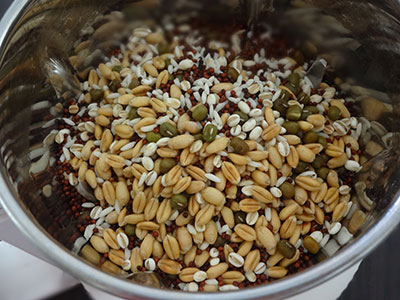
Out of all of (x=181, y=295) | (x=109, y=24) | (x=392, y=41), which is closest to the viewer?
(x=181, y=295)

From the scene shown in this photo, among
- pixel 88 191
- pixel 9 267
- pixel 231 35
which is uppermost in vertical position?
pixel 231 35

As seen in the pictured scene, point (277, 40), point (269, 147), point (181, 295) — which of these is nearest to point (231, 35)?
point (277, 40)

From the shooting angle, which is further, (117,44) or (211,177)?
(117,44)

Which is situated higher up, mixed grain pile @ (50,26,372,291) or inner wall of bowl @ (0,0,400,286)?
inner wall of bowl @ (0,0,400,286)

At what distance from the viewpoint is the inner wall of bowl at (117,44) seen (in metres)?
0.50

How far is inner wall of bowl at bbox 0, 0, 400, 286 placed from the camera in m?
0.50

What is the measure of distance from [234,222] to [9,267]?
0.32 m

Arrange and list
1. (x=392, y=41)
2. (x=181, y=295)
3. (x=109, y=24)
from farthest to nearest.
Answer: (x=109, y=24), (x=392, y=41), (x=181, y=295)

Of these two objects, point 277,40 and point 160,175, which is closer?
A: point 160,175

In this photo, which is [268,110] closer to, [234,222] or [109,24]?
[234,222]

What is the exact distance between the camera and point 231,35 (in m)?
0.67

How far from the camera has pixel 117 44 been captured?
659 mm

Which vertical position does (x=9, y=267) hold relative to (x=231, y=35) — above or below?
below

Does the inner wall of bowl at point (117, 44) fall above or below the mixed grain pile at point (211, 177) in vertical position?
above
